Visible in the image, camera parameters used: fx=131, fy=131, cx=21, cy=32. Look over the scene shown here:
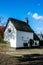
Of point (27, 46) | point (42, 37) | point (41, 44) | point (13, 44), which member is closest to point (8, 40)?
point (13, 44)

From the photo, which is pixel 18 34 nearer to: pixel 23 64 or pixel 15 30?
pixel 15 30

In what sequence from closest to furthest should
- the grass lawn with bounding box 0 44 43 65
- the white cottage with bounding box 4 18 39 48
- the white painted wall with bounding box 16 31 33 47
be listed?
the grass lawn with bounding box 0 44 43 65 < the white cottage with bounding box 4 18 39 48 < the white painted wall with bounding box 16 31 33 47

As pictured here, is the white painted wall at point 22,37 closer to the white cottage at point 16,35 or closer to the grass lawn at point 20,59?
the white cottage at point 16,35

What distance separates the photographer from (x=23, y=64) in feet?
40.7

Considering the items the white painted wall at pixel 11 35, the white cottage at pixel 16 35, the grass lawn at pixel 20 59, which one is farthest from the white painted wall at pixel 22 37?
the grass lawn at pixel 20 59

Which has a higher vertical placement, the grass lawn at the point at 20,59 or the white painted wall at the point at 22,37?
the white painted wall at the point at 22,37

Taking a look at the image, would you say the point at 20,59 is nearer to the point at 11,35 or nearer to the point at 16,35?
the point at 16,35

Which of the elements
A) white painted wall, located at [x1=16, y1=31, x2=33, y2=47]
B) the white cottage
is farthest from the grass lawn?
white painted wall, located at [x1=16, y1=31, x2=33, y2=47]

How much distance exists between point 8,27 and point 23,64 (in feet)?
72.6

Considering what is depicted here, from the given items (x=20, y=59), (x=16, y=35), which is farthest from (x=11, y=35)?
(x=20, y=59)

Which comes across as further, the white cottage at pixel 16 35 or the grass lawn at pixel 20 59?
the white cottage at pixel 16 35

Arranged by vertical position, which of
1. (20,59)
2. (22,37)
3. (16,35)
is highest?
(16,35)

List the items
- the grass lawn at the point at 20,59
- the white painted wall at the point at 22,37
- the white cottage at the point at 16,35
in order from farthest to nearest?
the white painted wall at the point at 22,37 → the white cottage at the point at 16,35 → the grass lawn at the point at 20,59

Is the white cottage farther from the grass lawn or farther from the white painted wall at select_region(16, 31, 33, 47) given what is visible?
the grass lawn
